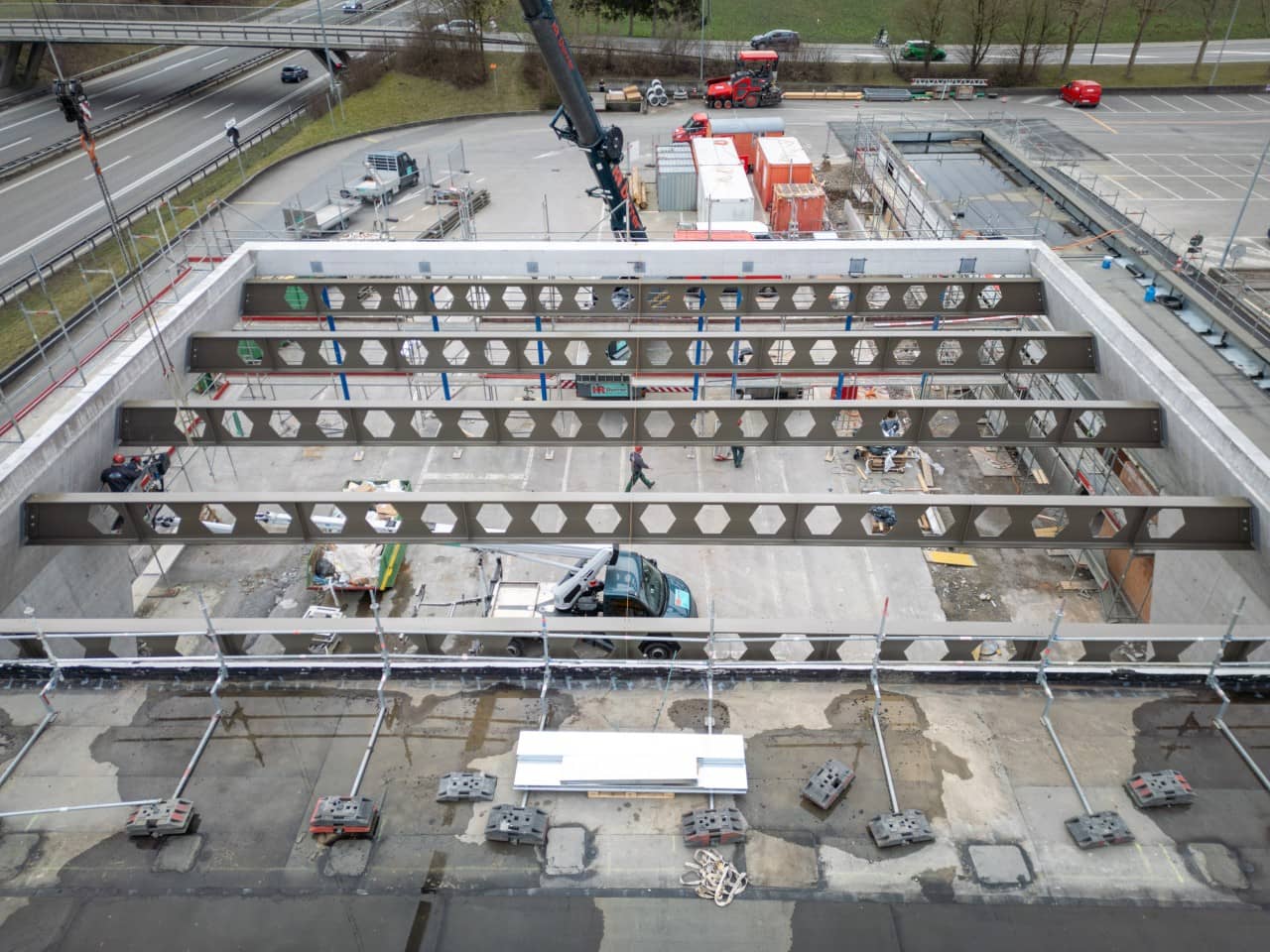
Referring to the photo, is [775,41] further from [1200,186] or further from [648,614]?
[648,614]

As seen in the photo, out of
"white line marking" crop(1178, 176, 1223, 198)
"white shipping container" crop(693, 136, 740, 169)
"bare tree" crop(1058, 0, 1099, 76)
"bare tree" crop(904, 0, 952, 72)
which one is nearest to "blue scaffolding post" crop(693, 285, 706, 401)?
"white shipping container" crop(693, 136, 740, 169)

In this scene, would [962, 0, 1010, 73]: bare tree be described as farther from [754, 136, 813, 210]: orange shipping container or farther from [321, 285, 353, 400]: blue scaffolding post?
[321, 285, 353, 400]: blue scaffolding post

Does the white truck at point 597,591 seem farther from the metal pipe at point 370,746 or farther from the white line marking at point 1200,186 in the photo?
the white line marking at point 1200,186

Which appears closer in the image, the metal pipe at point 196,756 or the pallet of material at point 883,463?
the metal pipe at point 196,756

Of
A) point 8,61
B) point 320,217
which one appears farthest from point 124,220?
point 8,61

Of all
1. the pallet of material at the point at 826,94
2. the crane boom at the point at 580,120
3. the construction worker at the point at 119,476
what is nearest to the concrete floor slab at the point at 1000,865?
the construction worker at the point at 119,476

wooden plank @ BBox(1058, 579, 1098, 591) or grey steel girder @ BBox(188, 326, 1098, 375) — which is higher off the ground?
grey steel girder @ BBox(188, 326, 1098, 375)
